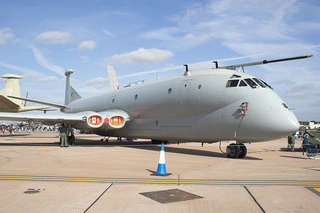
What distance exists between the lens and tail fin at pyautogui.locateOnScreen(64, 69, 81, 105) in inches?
1182

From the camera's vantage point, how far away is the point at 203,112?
13242 mm

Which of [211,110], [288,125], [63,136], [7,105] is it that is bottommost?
[63,136]

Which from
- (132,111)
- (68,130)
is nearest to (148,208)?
(132,111)

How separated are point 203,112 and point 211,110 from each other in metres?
0.48

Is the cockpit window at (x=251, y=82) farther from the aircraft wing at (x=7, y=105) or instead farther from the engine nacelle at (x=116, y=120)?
the aircraft wing at (x=7, y=105)

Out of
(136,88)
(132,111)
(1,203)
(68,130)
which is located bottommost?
(1,203)

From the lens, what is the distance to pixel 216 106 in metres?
12.7

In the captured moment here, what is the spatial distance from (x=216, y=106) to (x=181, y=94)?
88.5 inches

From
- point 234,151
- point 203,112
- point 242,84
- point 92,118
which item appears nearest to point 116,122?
point 92,118

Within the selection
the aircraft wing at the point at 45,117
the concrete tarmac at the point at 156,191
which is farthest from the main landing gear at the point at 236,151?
the aircraft wing at the point at 45,117

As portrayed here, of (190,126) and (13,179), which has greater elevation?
(190,126)

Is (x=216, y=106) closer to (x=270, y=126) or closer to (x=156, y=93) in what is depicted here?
(x=270, y=126)

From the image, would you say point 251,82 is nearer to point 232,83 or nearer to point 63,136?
point 232,83

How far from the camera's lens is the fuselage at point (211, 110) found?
450 inches
